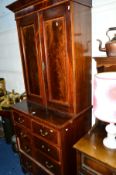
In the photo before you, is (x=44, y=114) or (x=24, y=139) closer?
(x=44, y=114)

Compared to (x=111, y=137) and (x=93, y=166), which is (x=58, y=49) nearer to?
(x=111, y=137)

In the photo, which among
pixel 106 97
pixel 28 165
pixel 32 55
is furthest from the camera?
pixel 28 165

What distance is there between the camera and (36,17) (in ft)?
5.36

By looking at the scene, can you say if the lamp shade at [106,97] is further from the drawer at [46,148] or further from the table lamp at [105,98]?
the drawer at [46,148]

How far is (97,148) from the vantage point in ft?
4.44

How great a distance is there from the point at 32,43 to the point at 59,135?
1.03 metres

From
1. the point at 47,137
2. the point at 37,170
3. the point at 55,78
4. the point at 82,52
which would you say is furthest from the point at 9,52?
the point at 37,170

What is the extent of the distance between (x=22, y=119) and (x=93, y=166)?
963 millimetres

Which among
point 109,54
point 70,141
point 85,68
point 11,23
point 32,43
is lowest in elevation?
point 70,141

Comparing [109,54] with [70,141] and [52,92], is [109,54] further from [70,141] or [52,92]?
[70,141]

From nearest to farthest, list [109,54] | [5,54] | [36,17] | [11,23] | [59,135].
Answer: [109,54], [59,135], [36,17], [11,23], [5,54]

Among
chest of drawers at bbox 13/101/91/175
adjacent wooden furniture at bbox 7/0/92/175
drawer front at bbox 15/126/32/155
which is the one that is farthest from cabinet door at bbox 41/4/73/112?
drawer front at bbox 15/126/32/155

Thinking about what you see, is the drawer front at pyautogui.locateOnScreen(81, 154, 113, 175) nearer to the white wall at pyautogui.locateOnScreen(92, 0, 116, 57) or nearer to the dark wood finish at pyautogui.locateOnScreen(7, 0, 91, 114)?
the dark wood finish at pyautogui.locateOnScreen(7, 0, 91, 114)

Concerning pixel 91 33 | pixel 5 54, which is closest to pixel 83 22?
pixel 91 33
